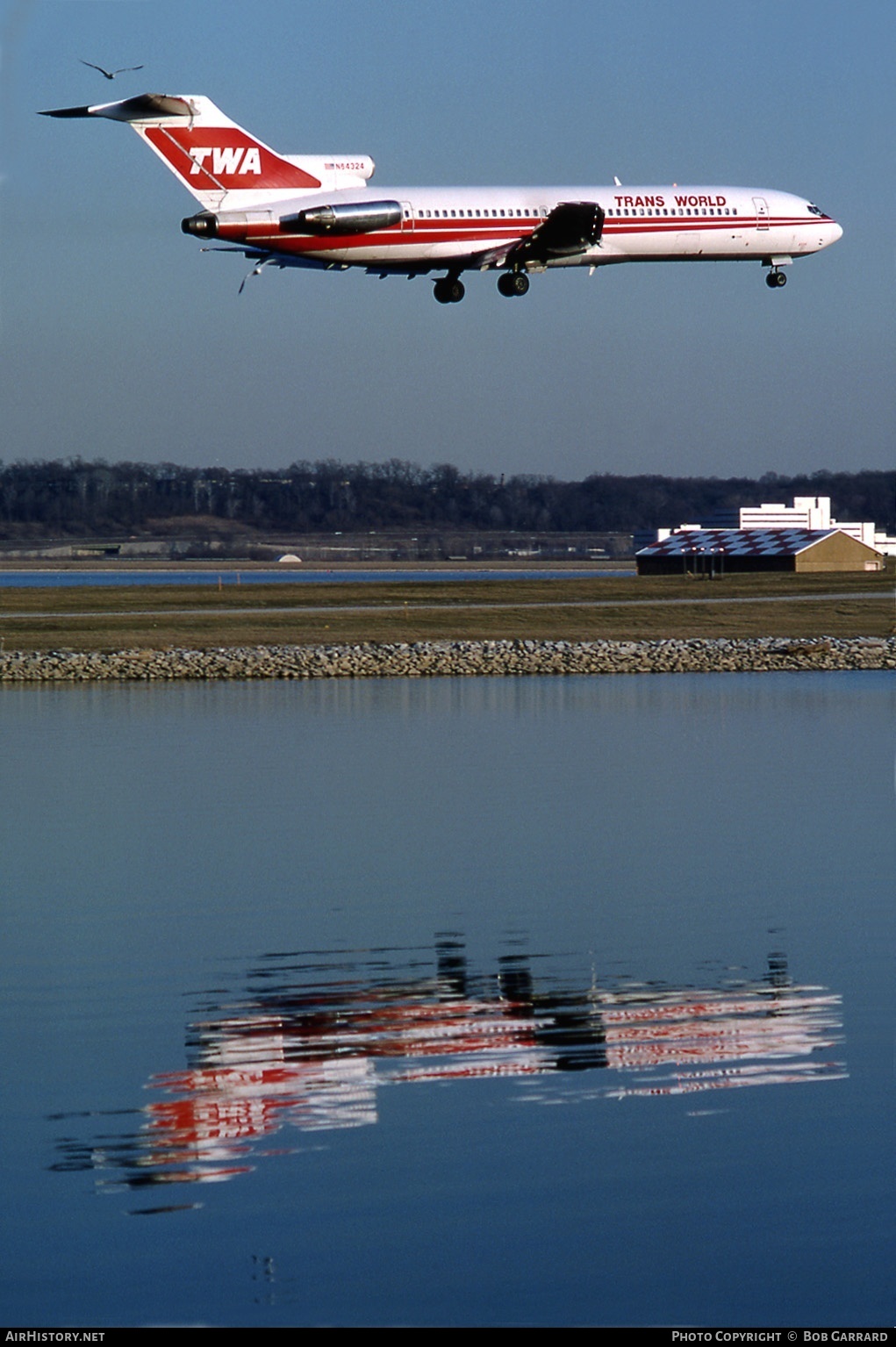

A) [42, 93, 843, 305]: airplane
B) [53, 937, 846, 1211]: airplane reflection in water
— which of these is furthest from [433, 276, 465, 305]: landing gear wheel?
[53, 937, 846, 1211]: airplane reflection in water

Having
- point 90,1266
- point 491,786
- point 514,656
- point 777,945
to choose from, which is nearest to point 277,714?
point 491,786

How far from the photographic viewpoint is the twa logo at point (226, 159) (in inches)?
2100

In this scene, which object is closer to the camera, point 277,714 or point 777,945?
point 777,945

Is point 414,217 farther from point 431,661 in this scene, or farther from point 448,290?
point 431,661

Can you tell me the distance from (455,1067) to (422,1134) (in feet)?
5.24

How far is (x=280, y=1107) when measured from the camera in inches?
504

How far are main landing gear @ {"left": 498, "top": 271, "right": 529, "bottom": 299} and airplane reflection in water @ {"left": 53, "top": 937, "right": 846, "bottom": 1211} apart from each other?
41.0 metres

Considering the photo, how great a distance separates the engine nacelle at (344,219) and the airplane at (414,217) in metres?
0.04

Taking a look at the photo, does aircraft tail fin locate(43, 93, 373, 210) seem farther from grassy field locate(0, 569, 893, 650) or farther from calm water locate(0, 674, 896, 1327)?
calm water locate(0, 674, 896, 1327)

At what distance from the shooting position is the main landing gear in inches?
2203

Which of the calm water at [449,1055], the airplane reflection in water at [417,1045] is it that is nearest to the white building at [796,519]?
the calm water at [449,1055]

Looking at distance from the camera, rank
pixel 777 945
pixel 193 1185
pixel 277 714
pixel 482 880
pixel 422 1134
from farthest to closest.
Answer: pixel 277 714 < pixel 482 880 < pixel 777 945 < pixel 422 1134 < pixel 193 1185

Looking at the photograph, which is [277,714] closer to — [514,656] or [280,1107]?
[514,656]

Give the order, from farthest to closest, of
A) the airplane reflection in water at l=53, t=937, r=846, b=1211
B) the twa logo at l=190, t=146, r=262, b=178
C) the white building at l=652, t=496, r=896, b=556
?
the white building at l=652, t=496, r=896, b=556 → the twa logo at l=190, t=146, r=262, b=178 → the airplane reflection in water at l=53, t=937, r=846, b=1211
